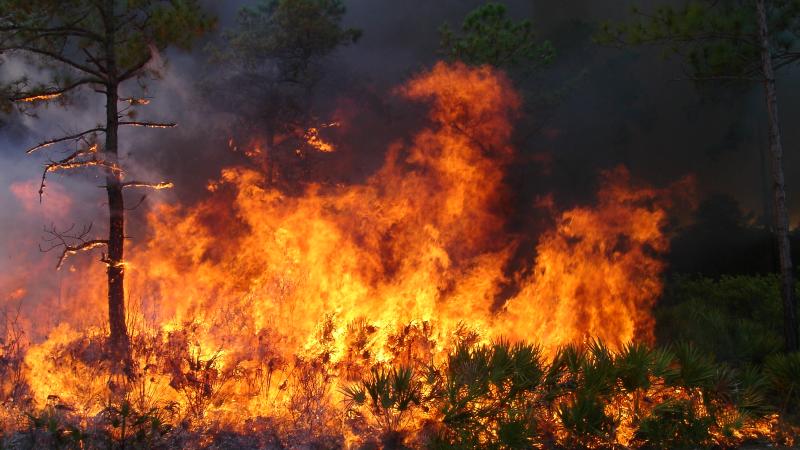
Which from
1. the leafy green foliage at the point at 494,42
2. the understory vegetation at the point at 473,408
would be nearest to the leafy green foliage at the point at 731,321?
the understory vegetation at the point at 473,408

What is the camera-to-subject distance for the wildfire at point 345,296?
31.5 feet

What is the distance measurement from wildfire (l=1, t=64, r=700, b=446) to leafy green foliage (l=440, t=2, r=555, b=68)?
644 centimetres

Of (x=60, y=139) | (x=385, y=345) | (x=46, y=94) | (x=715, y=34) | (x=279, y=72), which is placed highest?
(x=279, y=72)

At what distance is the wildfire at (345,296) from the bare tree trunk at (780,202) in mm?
2380

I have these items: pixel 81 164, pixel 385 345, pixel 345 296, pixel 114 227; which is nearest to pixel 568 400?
pixel 385 345

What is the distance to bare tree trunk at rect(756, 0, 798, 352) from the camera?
11.3 meters

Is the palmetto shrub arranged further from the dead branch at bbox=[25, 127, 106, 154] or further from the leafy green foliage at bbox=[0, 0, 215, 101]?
the leafy green foliage at bbox=[0, 0, 215, 101]

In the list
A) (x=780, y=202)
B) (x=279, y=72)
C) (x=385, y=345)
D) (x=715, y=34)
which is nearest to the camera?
(x=385, y=345)

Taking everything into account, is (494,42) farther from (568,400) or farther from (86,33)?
(568,400)

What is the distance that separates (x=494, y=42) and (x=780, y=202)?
39.0 ft

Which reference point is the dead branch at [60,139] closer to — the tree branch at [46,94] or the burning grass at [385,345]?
the tree branch at [46,94]

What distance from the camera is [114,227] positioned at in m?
11.1

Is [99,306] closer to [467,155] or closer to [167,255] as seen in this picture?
[167,255]

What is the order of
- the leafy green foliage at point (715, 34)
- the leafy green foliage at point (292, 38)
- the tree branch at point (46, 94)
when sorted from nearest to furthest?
1. the tree branch at point (46, 94)
2. the leafy green foliage at point (715, 34)
3. the leafy green foliage at point (292, 38)
